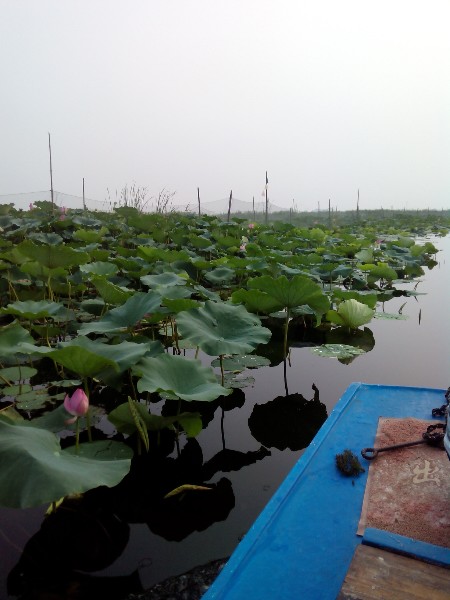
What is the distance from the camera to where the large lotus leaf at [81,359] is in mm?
1340

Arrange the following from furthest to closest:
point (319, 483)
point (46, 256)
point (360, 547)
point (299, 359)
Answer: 1. point (299, 359)
2. point (46, 256)
3. point (319, 483)
4. point (360, 547)

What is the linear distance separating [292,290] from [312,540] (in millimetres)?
1525

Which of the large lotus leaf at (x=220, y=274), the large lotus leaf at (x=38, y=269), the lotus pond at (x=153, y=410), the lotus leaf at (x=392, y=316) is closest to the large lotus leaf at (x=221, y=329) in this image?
the lotus pond at (x=153, y=410)

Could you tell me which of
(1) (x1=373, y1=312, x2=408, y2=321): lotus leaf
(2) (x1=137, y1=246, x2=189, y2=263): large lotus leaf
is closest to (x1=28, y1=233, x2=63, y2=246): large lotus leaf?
(2) (x1=137, y1=246, x2=189, y2=263): large lotus leaf

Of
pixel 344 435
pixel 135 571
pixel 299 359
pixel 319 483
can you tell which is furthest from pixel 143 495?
pixel 299 359

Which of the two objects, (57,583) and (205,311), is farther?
(205,311)

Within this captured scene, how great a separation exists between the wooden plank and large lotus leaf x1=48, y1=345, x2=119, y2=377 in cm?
79

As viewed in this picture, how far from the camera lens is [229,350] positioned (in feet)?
5.86

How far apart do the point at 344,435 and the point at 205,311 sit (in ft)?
2.64

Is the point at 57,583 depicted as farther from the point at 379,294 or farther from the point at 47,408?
the point at 379,294

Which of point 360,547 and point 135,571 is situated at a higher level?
point 360,547

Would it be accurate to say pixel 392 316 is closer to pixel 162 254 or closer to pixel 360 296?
pixel 360 296

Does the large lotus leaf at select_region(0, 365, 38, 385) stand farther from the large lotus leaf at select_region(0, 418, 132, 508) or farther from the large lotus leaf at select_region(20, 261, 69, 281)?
the large lotus leaf at select_region(0, 418, 132, 508)

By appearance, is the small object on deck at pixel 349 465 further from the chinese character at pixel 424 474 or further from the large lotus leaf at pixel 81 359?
the large lotus leaf at pixel 81 359
